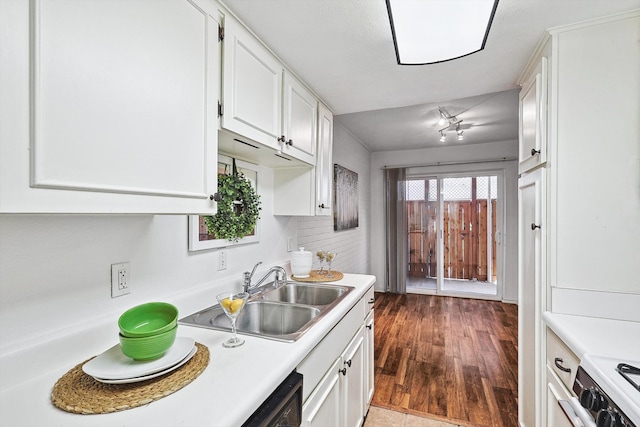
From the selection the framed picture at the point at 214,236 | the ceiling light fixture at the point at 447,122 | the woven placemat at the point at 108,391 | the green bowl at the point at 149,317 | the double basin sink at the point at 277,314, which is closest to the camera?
the woven placemat at the point at 108,391

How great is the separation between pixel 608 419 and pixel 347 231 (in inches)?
126

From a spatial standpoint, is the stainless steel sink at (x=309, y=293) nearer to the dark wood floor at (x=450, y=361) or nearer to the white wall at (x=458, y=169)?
the dark wood floor at (x=450, y=361)

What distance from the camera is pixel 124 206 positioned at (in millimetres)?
808

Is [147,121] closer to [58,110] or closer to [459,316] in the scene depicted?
[58,110]

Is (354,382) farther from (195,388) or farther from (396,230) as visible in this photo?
(396,230)

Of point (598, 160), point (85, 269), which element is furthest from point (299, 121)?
point (598, 160)

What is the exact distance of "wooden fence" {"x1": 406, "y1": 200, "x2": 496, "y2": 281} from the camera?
15.7 ft

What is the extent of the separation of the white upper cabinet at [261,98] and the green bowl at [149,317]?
2.32ft

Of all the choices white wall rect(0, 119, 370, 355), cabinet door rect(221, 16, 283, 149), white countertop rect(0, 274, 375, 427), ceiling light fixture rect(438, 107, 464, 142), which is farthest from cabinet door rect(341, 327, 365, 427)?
ceiling light fixture rect(438, 107, 464, 142)

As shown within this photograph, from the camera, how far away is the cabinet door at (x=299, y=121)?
1.66 m

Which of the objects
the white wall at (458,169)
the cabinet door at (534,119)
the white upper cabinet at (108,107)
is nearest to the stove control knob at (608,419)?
the cabinet door at (534,119)

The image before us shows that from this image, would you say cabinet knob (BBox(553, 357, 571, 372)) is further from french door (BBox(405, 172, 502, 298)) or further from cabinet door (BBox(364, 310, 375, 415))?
french door (BBox(405, 172, 502, 298))

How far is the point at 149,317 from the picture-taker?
1010 millimetres

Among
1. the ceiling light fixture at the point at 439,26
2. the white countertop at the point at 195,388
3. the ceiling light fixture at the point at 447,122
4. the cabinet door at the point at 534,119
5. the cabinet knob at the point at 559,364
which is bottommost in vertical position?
the cabinet knob at the point at 559,364
